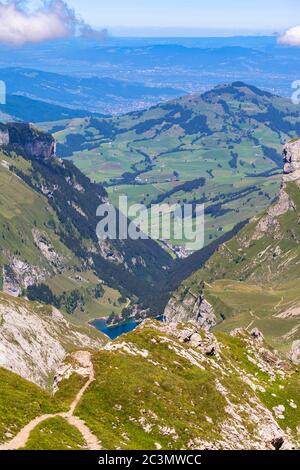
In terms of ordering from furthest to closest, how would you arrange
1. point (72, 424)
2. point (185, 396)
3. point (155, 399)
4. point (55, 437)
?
point (185, 396), point (155, 399), point (72, 424), point (55, 437)

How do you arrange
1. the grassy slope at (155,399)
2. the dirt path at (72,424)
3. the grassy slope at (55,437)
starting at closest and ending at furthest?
the dirt path at (72,424), the grassy slope at (55,437), the grassy slope at (155,399)

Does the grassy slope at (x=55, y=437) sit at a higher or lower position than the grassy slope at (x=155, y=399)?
higher

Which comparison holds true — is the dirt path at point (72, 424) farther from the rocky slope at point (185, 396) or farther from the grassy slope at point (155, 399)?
the rocky slope at point (185, 396)

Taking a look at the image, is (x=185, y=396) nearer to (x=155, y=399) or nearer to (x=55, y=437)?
(x=155, y=399)

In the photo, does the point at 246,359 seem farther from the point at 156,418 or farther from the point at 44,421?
the point at 44,421

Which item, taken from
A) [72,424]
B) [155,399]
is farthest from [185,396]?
[72,424]

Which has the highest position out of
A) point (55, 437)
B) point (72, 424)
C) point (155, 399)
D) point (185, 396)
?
point (55, 437)

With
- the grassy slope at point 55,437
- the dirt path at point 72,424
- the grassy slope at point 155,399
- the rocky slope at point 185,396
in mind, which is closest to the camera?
the dirt path at point 72,424

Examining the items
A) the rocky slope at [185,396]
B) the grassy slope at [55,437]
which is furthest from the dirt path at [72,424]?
the rocky slope at [185,396]

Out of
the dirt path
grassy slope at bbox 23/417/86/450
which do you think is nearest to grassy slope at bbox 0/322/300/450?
grassy slope at bbox 23/417/86/450

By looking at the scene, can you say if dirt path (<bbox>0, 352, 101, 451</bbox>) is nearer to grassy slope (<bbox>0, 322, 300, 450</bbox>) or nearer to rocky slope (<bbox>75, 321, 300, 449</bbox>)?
grassy slope (<bbox>0, 322, 300, 450</bbox>)
